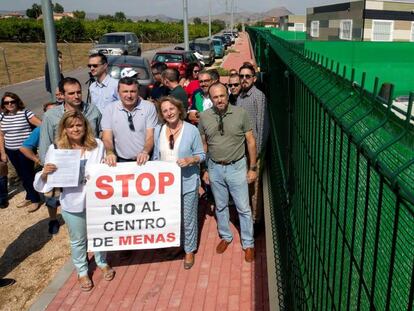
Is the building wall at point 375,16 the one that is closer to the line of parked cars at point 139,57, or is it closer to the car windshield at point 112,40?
the line of parked cars at point 139,57

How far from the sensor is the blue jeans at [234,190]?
468 centimetres

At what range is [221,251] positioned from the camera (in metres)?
5.14

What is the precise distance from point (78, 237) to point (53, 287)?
69 cm

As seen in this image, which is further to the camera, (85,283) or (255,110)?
(255,110)

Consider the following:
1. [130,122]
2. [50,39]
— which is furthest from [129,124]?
[50,39]

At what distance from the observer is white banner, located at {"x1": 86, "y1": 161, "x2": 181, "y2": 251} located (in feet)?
14.8

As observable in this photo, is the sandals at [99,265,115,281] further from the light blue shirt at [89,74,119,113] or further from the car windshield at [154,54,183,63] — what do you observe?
the car windshield at [154,54,183,63]

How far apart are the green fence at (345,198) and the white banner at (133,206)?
1.21m

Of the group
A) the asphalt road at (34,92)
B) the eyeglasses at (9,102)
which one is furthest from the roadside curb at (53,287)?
the asphalt road at (34,92)

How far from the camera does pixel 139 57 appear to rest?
13727mm

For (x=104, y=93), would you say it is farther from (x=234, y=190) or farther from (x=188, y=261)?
(x=188, y=261)

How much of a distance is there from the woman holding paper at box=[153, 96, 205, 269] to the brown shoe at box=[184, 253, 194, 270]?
217 millimetres

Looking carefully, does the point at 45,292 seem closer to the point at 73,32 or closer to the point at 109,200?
the point at 109,200

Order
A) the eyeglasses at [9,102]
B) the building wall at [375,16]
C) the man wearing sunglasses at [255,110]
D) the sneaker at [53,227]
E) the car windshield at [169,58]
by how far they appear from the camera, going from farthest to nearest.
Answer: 1. the building wall at [375,16]
2. the car windshield at [169,58]
3. the eyeglasses at [9,102]
4. the sneaker at [53,227]
5. the man wearing sunglasses at [255,110]
